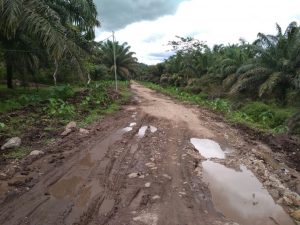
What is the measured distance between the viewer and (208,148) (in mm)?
9172

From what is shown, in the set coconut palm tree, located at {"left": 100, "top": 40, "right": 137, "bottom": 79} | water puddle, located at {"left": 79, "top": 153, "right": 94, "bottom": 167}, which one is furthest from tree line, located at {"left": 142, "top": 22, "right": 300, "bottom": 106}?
coconut palm tree, located at {"left": 100, "top": 40, "right": 137, "bottom": 79}

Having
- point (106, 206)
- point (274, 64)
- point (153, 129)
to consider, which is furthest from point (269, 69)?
point (106, 206)

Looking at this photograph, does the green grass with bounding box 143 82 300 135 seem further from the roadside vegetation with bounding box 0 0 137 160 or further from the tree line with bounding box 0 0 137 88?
the tree line with bounding box 0 0 137 88

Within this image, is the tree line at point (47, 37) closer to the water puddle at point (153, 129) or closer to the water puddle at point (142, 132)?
the water puddle at point (142, 132)

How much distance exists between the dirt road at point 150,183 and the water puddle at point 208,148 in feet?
0.08

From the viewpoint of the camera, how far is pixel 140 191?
19.4 ft

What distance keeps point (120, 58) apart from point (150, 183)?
4225 centimetres

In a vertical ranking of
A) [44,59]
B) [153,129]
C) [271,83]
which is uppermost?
[44,59]

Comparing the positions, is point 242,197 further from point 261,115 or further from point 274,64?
point 274,64

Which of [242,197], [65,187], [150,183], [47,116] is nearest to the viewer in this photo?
[242,197]

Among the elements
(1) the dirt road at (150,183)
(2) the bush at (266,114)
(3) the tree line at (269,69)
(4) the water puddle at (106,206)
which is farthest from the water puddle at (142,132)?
(3) the tree line at (269,69)

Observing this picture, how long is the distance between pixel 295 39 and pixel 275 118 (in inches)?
186

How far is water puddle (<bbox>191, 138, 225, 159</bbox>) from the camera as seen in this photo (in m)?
8.52

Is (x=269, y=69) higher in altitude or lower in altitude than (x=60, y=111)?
higher
